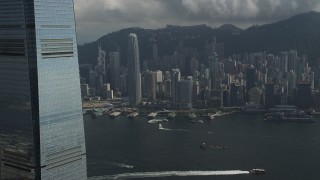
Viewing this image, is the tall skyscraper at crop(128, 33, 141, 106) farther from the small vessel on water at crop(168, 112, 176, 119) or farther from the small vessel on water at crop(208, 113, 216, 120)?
the small vessel on water at crop(208, 113, 216, 120)

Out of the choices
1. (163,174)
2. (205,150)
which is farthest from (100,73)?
(163,174)

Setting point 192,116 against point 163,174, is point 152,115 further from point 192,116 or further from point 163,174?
point 163,174

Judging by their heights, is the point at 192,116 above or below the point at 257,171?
above

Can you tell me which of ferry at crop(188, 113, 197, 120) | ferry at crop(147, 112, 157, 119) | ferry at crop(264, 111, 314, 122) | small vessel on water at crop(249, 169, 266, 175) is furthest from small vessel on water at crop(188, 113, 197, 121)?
small vessel on water at crop(249, 169, 266, 175)

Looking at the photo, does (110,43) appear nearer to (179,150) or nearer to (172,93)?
(172,93)

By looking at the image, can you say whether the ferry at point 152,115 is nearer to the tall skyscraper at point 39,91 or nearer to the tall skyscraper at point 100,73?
the tall skyscraper at point 100,73

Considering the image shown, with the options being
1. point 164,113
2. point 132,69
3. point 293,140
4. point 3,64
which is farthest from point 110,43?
point 3,64
